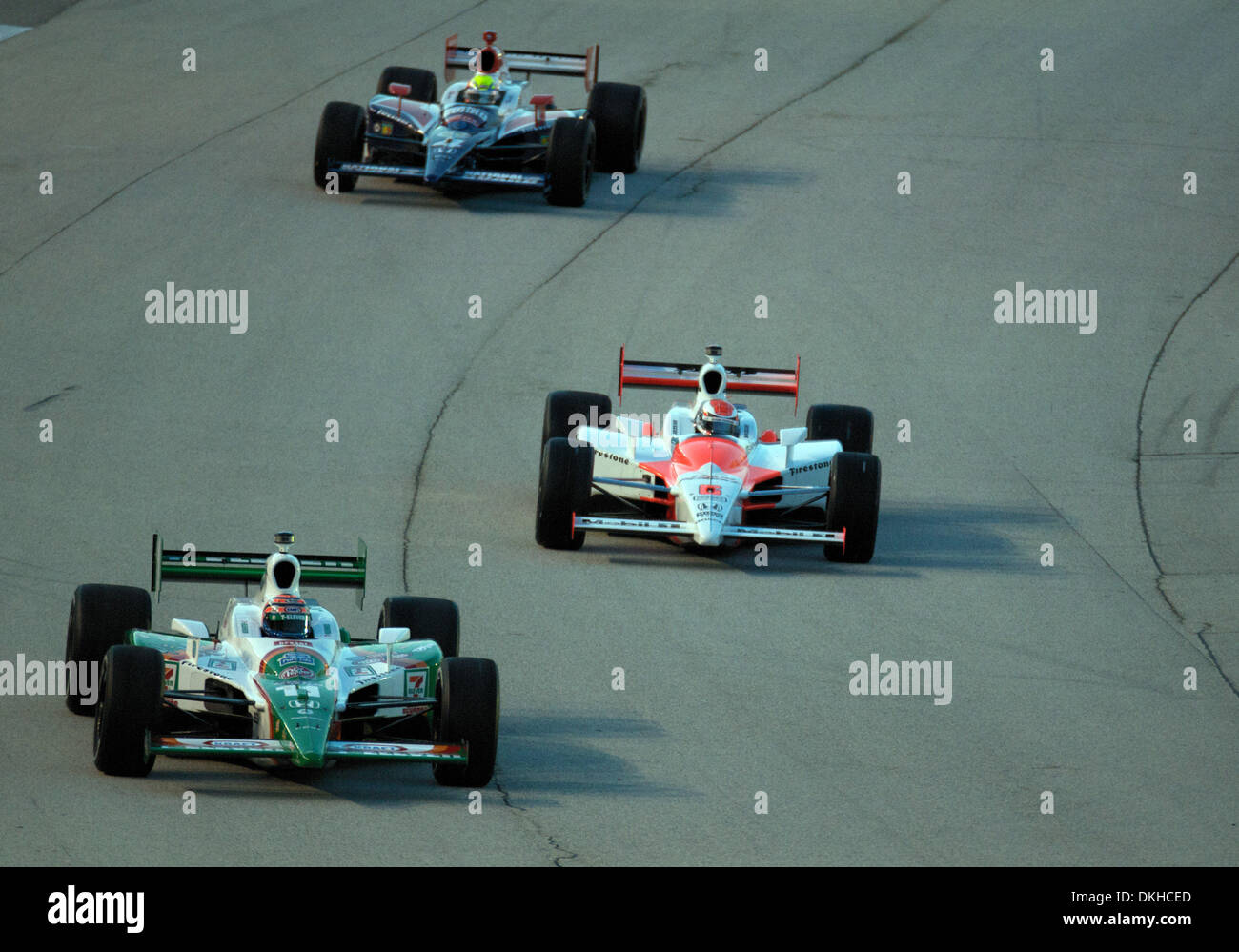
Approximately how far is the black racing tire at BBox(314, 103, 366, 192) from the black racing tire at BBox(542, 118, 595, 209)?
106 inches

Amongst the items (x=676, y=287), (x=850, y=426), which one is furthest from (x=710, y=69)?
(x=850, y=426)

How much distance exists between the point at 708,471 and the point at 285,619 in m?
6.44

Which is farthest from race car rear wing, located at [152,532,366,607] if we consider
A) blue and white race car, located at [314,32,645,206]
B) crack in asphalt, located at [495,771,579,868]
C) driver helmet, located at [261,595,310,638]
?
blue and white race car, located at [314,32,645,206]

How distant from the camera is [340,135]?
96.2 feet

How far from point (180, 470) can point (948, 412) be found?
9414 mm

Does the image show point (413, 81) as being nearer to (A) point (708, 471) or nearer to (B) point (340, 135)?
(B) point (340, 135)

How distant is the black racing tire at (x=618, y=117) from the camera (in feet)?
102

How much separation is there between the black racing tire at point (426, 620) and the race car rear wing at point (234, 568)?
0.34m

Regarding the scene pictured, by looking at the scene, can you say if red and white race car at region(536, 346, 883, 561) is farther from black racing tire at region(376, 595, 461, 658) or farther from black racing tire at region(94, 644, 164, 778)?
black racing tire at region(94, 644, 164, 778)

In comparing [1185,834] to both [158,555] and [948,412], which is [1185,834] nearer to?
[158,555]

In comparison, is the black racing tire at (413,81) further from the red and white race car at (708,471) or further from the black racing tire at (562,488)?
the black racing tire at (562,488)

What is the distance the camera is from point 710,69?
37844 millimetres

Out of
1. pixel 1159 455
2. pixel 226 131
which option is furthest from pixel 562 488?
pixel 226 131

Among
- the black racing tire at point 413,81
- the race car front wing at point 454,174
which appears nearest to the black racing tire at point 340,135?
the race car front wing at point 454,174
